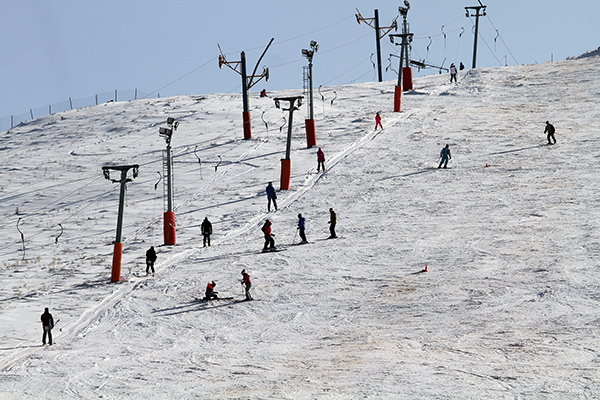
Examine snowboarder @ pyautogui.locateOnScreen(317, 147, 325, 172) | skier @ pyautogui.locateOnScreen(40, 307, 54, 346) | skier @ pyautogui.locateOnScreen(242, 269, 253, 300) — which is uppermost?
snowboarder @ pyautogui.locateOnScreen(317, 147, 325, 172)

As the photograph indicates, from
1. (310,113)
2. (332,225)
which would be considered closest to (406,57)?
(310,113)

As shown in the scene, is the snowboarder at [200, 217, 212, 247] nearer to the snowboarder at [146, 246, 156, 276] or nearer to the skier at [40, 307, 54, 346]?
the snowboarder at [146, 246, 156, 276]

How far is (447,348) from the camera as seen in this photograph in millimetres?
14867

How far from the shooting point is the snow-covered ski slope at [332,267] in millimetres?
14250

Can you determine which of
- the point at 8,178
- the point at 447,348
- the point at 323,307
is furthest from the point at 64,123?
the point at 447,348

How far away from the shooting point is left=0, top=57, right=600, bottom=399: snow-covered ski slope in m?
14.2

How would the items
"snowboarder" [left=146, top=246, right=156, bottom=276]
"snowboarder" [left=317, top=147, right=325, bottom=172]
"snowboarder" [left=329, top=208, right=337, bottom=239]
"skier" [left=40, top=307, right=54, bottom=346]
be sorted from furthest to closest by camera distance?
"snowboarder" [left=317, top=147, right=325, bottom=172]
"snowboarder" [left=329, top=208, right=337, bottom=239]
"snowboarder" [left=146, top=246, right=156, bottom=276]
"skier" [left=40, top=307, right=54, bottom=346]

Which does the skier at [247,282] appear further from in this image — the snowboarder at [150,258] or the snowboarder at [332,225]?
the snowboarder at [332,225]

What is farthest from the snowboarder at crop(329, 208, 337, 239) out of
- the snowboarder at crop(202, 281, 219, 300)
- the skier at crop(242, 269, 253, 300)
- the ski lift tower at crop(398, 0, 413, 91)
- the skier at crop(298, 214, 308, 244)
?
the ski lift tower at crop(398, 0, 413, 91)

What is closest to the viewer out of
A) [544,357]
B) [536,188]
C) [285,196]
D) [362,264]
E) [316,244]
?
[544,357]

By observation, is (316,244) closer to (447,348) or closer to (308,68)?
(447,348)

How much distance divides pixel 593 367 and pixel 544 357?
1.01 meters

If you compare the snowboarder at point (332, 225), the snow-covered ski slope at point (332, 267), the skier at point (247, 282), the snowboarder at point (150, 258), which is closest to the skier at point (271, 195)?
the snow-covered ski slope at point (332, 267)

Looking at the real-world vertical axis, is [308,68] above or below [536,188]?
above
